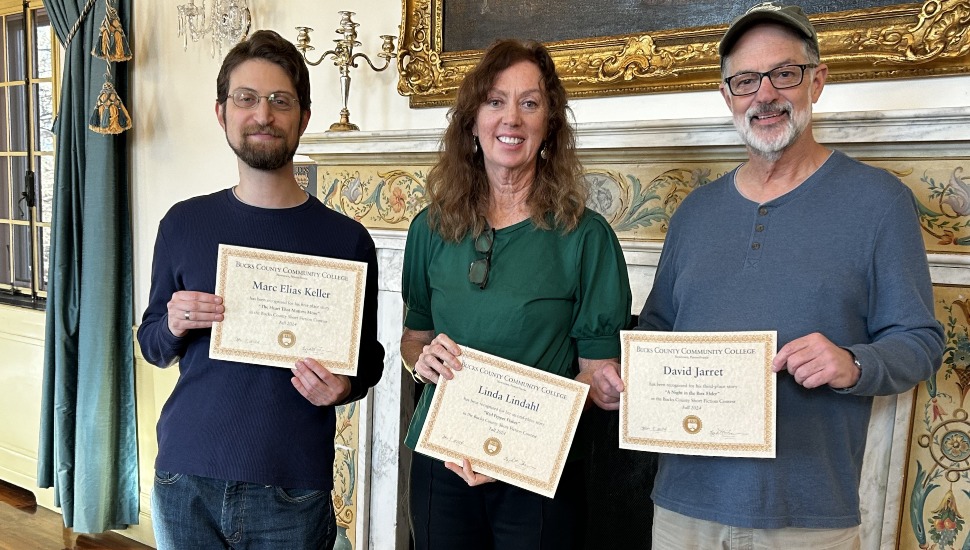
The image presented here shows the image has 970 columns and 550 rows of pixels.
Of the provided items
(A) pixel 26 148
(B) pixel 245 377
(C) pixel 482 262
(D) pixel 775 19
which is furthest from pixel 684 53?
(A) pixel 26 148

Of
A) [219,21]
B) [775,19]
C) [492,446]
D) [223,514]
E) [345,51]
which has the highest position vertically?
[219,21]

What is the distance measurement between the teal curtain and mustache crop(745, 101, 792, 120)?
2.82 metres

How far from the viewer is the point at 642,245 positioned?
1880 mm

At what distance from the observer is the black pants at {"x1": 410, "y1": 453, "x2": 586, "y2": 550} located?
131cm

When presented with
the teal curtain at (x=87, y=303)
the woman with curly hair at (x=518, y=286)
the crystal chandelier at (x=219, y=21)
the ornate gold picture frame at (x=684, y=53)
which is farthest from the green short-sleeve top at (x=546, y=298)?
the teal curtain at (x=87, y=303)

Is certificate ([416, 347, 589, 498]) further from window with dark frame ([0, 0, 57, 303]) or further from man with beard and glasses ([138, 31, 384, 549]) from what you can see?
window with dark frame ([0, 0, 57, 303])

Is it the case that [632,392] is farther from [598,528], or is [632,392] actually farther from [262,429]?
[598,528]

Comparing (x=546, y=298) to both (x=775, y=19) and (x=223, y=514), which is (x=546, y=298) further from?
(x=223, y=514)

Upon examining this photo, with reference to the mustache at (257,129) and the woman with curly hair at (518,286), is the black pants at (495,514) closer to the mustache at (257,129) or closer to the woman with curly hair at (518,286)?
the woman with curly hair at (518,286)

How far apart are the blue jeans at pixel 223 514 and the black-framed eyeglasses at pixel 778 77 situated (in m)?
1.07

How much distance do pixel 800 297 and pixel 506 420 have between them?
1.73 ft

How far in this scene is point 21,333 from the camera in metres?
3.71

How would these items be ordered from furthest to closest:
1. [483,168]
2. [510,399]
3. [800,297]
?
[483,168]
[510,399]
[800,297]

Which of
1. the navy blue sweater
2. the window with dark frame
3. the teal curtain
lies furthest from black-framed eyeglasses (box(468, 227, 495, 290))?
the window with dark frame
